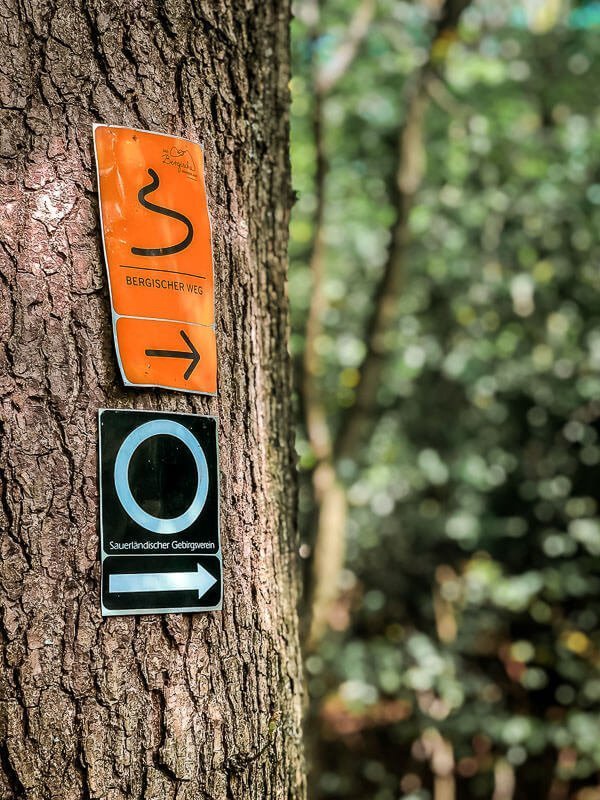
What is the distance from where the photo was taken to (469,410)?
243 inches

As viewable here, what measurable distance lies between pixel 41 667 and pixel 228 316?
1.74ft

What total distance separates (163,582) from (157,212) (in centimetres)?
49

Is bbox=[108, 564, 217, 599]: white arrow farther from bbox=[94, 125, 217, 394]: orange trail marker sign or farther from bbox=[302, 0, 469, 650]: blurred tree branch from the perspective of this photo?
bbox=[302, 0, 469, 650]: blurred tree branch

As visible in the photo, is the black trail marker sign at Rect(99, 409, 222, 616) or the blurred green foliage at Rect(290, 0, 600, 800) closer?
the black trail marker sign at Rect(99, 409, 222, 616)

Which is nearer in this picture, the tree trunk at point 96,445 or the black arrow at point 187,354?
the tree trunk at point 96,445

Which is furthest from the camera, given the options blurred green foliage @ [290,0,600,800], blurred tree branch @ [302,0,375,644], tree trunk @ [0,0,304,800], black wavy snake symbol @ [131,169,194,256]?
blurred green foliage @ [290,0,600,800]

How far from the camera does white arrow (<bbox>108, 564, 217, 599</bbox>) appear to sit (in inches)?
43.8

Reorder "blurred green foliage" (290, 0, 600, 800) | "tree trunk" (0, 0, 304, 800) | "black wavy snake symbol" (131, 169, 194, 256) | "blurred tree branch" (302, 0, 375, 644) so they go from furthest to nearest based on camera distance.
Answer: "blurred green foliage" (290, 0, 600, 800) < "blurred tree branch" (302, 0, 375, 644) < "black wavy snake symbol" (131, 169, 194, 256) < "tree trunk" (0, 0, 304, 800)

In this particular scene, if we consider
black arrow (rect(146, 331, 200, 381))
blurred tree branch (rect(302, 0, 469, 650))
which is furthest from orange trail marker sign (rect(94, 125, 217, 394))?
blurred tree branch (rect(302, 0, 469, 650))

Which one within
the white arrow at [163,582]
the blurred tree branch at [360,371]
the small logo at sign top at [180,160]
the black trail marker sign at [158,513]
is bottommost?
the white arrow at [163,582]

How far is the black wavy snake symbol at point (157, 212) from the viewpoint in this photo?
1.18 meters

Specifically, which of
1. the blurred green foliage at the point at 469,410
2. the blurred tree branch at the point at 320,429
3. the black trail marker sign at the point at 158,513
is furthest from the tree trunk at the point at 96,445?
the blurred green foliage at the point at 469,410

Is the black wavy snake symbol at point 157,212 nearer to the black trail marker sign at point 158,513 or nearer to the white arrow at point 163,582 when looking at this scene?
the black trail marker sign at point 158,513

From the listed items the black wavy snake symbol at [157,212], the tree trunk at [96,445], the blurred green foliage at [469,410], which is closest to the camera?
the tree trunk at [96,445]
